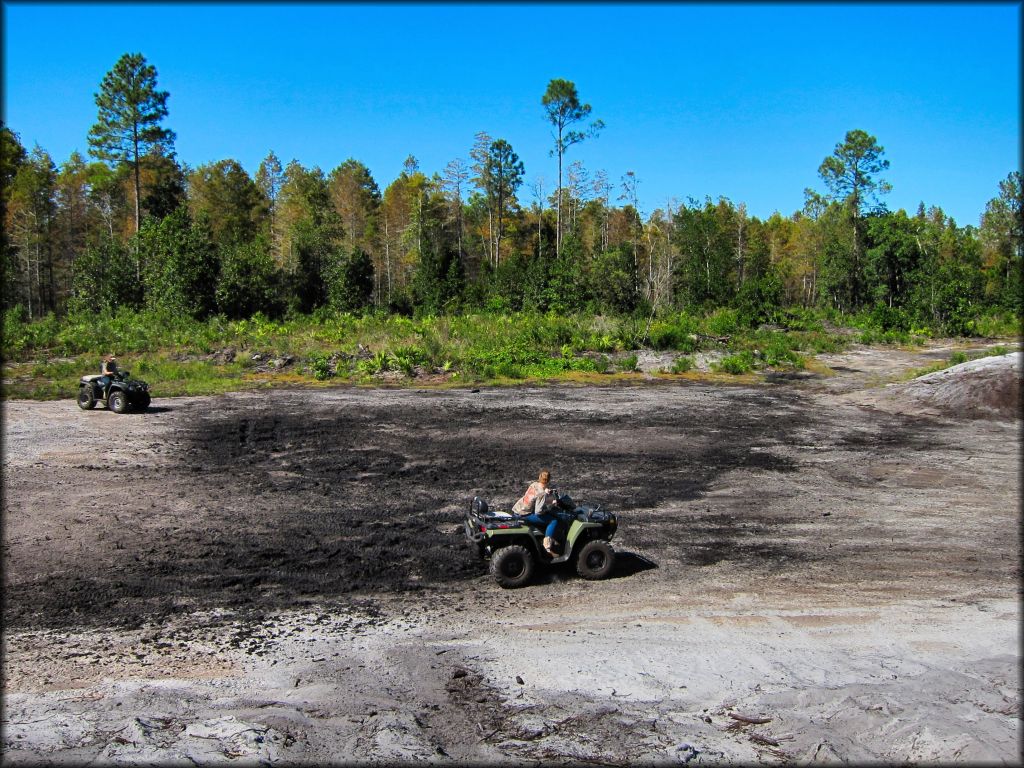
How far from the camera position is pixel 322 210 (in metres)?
53.5

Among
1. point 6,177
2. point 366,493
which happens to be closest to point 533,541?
point 366,493

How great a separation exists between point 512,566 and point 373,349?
70.1 feet

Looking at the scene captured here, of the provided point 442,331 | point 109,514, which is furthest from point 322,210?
point 109,514

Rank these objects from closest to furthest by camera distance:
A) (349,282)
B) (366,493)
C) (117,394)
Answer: (366,493)
(117,394)
(349,282)

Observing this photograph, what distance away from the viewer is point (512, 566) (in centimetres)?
880

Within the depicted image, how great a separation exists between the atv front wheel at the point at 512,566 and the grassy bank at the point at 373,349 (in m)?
16.9

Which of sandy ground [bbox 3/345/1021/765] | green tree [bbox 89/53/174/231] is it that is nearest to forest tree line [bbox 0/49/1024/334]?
green tree [bbox 89/53/174/231]

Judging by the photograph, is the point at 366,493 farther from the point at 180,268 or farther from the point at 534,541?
the point at 180,268

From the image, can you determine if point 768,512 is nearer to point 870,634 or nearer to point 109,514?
point 870,634

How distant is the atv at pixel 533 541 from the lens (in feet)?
28.7

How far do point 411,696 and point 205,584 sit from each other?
380 cm

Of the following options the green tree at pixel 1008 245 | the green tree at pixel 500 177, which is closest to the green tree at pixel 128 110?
the green tree at pixel 500 177

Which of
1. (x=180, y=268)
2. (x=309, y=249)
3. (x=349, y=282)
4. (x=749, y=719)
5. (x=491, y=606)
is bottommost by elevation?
(x=749, y=719)

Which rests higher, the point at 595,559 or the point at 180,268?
the point at 180,268
